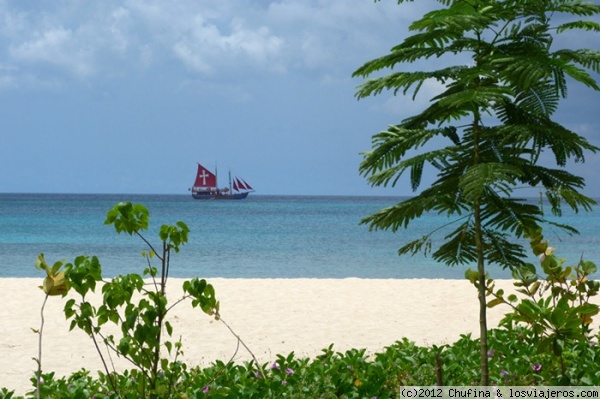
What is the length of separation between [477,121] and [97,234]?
145ft

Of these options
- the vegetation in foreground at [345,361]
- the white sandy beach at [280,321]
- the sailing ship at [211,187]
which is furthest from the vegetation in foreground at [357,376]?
the sailing ship at [211,187]

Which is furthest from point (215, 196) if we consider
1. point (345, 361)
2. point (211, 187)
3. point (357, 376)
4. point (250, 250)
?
A: point (357, 376)

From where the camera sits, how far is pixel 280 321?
9.27m

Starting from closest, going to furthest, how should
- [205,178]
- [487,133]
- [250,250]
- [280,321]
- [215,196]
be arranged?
1. [487,133]
2. [280,321]
3. [250,250]
4. [205,178]
5. [215,196]

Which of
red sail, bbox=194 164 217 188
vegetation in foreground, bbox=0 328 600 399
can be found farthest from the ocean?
red sail, bbox=194 164 217 188

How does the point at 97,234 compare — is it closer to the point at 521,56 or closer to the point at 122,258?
the point at 122,258

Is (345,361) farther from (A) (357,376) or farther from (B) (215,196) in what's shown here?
(B) (215,196)

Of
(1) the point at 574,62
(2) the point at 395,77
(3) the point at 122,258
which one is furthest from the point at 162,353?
(3) the point at 122,258

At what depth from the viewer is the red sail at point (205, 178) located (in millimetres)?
87994

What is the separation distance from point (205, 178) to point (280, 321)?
268 ft

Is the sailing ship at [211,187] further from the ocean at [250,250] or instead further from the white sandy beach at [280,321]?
the white sandy beach at [280,321]

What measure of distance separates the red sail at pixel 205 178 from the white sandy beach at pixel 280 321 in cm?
7563

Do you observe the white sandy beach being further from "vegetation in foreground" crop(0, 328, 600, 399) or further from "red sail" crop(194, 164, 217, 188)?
"red sail" crop(194, 164, 217, 188)

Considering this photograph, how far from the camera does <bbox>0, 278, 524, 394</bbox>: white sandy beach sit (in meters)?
7.57
